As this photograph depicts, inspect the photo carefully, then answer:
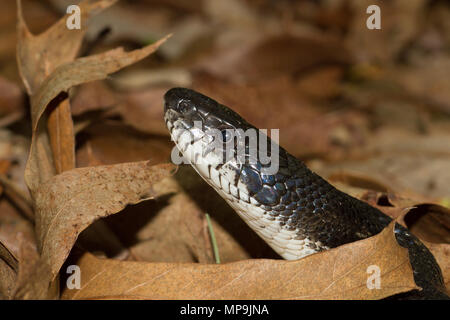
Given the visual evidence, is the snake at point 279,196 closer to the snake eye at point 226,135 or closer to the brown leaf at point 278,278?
the snake eye at point 226,135

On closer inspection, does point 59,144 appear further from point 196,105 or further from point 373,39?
point 373,39

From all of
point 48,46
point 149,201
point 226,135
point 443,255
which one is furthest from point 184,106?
point 443,255

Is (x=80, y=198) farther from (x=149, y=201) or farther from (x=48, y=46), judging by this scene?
(x=48, y=46)

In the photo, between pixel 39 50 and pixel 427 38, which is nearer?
pixel 39 50

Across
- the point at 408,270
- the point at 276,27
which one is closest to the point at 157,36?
the point at 276,27

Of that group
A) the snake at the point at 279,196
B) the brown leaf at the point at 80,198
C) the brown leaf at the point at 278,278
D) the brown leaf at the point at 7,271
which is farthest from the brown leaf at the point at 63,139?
the brown leaf at the point at 278,278

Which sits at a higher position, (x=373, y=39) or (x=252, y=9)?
(x=252, y=9)
